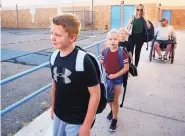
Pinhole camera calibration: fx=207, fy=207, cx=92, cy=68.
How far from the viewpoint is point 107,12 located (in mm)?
25781

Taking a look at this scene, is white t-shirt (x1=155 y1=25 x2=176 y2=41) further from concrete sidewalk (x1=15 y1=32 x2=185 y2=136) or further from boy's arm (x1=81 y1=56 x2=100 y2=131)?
boy's arm (x1=81 y1=56 x2=100 y2=131)

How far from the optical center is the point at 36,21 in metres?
30.7

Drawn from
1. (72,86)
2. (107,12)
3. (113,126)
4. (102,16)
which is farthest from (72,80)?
(102,16)

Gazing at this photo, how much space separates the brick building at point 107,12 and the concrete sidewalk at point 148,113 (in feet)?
54.0

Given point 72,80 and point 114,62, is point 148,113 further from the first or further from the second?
point 72,80

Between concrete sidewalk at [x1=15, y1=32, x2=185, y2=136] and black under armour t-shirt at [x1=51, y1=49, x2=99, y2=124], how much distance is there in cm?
105

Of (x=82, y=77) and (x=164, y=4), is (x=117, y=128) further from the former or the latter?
(x=164, y=4)

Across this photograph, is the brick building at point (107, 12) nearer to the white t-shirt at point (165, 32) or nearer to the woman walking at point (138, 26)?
the white t-shirt at point (165, 32)

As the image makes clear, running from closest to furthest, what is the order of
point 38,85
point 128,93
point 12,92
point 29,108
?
point 29,108 → point 128,93 → point 12,92 → point 38,85

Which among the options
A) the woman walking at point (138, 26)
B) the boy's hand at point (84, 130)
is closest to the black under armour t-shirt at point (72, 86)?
the boy's hand at point (84, 130)

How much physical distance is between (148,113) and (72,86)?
2.23 meters

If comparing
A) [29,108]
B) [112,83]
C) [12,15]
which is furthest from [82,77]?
[12,15]

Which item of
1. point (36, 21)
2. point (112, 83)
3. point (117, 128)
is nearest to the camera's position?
point (112, 83)

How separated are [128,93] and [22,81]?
2.89 m
